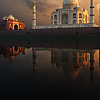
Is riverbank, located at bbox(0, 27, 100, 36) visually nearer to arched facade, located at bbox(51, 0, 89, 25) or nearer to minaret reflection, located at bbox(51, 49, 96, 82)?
arched facade, located at bbox(51, 0, 89, 25)

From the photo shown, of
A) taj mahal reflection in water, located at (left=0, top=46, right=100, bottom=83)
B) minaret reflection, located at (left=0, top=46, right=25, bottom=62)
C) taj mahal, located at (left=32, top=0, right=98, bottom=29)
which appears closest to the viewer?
taj mahal reflection in water, located at (left=0, top=46, right=100, bottom=83)

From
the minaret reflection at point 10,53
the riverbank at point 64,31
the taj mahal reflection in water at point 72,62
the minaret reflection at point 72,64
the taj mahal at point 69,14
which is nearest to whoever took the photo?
the minaret reflection at point 72,64

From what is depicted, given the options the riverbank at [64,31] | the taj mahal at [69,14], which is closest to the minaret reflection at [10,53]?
the riverbank at [64,31]

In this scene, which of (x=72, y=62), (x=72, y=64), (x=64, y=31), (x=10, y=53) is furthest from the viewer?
(x=64, y=31)

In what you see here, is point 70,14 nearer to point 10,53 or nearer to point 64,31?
point 64,31

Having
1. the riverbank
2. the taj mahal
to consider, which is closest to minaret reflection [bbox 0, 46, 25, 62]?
the riverbank

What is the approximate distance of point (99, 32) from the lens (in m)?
23.8

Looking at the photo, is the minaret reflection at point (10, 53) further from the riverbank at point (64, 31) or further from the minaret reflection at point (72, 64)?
the riverbank at point (64, 31)

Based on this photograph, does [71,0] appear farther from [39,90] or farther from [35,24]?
[39,90]

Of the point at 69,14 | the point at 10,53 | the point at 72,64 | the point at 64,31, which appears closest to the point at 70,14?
the point at 69,14

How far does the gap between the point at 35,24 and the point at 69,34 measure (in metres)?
10.9

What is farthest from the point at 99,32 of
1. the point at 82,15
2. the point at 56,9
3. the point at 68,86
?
the point at 68,86

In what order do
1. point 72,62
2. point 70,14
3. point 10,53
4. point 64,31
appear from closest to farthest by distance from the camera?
point 72,62, point 10,53, point 64,31, point 70,14

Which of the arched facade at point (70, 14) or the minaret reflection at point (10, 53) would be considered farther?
the arched facade at point (70, 14)
